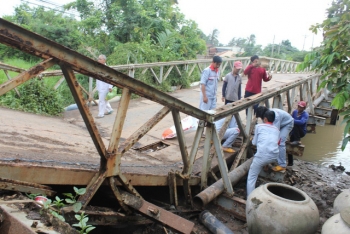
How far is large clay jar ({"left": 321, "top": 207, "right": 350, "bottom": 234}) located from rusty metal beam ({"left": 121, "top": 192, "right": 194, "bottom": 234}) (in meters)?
1.37

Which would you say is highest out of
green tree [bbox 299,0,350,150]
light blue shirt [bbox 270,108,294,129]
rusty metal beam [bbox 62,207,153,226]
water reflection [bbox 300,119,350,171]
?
green tree [bbox 299,0,350,150]

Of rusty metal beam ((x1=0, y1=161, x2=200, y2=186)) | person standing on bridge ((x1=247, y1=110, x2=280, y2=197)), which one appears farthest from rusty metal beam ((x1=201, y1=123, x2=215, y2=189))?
rusty metal beam ((x1=0, y1=161, x2=200, y2=186))

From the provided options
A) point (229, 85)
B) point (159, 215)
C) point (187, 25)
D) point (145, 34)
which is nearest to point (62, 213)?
point (159, 215)

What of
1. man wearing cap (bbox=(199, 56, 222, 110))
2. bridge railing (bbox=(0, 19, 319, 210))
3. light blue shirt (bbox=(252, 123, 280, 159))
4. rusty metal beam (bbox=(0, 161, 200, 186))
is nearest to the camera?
bridge railing (bbox=(0, 19, 319, 210))

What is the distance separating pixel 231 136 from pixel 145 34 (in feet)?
31.8

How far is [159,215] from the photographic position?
9.23 ft

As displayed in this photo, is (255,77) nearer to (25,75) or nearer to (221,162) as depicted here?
(221,162)

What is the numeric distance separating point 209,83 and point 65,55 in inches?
154

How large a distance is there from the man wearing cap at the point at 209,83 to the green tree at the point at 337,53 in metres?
1.81

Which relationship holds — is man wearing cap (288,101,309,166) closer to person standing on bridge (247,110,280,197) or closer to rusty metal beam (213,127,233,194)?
person standing on bridge (247,110,280,197)

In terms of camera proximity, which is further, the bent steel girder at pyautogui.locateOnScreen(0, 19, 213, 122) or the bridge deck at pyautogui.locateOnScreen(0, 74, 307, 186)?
the bridge deck at pyautogui.locateOnScreen(0, 74, 307, 186)

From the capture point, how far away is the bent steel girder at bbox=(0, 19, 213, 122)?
5.73ft

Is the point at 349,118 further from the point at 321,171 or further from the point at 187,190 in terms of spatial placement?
the point at 321,171

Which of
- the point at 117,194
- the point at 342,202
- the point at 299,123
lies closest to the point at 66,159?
the point at 117,194
